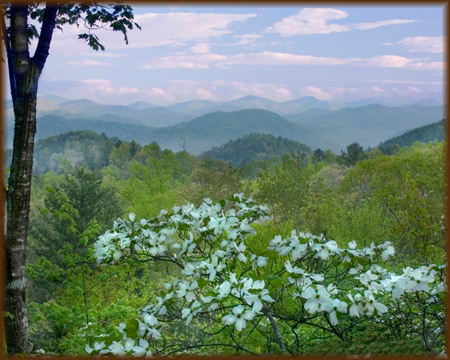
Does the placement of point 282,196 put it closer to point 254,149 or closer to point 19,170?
point 19,170

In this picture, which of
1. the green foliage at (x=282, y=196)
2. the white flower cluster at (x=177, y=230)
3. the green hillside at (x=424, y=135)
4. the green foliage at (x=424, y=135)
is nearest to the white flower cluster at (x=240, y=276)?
the white flower cluster at (x=177, y=230)

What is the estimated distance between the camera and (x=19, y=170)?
3.78m

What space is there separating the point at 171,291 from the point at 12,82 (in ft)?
8.95

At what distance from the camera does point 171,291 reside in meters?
2.51

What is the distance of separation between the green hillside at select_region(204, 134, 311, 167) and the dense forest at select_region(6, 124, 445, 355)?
228 feet

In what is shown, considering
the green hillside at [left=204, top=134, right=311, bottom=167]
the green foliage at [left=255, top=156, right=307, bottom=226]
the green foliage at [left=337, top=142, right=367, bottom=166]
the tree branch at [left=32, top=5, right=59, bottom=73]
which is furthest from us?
the green hillside at [left=204, top=134, right=311, bottom=167]

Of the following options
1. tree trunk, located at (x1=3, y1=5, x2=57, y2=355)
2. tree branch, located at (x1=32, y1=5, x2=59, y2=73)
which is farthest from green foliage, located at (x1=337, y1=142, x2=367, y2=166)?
tree trunk, located at (x1=3, y1=5, x2=57, y2=355)

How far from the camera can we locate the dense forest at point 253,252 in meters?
2.73

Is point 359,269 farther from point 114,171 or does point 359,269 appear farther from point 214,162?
point 114,171

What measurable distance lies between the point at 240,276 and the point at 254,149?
4180 inches

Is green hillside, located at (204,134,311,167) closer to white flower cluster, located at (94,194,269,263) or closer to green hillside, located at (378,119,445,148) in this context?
green hillside, located at (378,119,445,148)

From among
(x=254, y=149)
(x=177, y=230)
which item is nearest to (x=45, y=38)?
(x=177, y=230)

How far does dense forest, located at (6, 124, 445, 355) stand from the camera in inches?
107

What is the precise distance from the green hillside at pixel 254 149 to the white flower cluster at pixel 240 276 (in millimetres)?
100413
